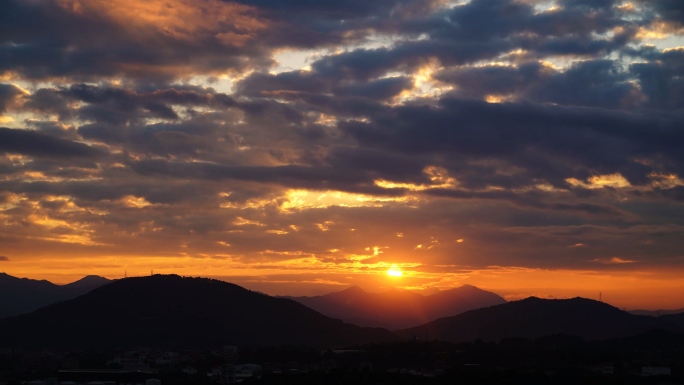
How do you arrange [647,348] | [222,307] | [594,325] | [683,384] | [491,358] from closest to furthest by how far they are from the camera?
[683,384], [491,358], [647,348], [222,307], [594,325]

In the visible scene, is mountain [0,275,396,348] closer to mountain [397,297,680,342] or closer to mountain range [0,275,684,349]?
mountain range [0,275,684,349]

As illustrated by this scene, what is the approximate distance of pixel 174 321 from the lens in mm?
145625

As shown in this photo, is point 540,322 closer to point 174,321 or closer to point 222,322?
point 222,322

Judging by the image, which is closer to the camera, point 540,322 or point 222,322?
point 222,322

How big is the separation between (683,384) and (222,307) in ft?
311

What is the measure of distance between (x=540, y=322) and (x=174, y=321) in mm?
68727

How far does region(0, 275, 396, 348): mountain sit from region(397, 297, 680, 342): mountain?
16041 millimetres

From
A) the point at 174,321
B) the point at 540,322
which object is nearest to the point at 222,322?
the point at 174,321

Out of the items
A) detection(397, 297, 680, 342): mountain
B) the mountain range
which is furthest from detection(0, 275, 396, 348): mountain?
detection(397, 297, 680, 342): mountain

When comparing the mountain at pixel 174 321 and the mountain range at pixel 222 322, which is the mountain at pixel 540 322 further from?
the mountain at pixel 174 321

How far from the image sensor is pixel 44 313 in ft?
482

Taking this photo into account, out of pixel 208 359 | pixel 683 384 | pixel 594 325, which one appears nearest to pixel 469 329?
pixel 594 325

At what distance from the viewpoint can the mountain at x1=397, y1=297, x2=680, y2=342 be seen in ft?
502

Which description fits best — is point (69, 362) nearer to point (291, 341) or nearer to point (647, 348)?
point (291, 341)
